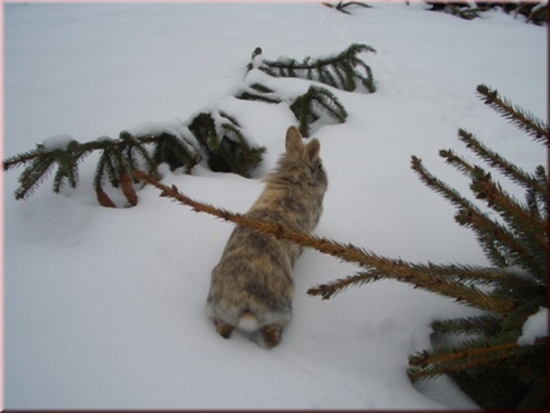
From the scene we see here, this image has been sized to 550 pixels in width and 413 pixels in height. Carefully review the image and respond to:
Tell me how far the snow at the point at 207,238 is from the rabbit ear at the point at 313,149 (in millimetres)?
572

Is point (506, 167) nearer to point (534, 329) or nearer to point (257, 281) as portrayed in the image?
point (534, 329)

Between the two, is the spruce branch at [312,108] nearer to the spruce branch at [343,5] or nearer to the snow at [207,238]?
the snow at [207,238]

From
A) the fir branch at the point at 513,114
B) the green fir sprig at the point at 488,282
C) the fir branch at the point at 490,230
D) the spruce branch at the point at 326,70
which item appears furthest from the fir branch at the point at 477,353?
the spruce branch at the point at 326,70

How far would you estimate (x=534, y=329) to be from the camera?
109cm

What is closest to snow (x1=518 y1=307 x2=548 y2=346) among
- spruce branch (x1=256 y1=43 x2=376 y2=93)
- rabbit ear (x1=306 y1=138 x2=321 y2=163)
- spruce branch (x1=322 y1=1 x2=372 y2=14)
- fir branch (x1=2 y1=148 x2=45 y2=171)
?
rabbit ear (x1=306 y1=138 x2=321 y2=163)

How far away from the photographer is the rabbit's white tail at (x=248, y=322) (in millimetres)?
1778

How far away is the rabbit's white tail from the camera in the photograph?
1.78 metres

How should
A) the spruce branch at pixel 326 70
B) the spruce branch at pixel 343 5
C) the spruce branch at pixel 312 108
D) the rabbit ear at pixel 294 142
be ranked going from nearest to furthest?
the rabbit ear at pixel 294 142, the spruce branch at pixel 312 108, the spruce branch at pixel 326 70, the spruce branch at pixel 343 5

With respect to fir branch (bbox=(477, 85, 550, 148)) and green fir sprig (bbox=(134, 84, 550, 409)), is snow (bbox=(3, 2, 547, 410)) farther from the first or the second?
fir branch (bbox=(477, 85, 550, 148))

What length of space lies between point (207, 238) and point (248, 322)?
95 cm

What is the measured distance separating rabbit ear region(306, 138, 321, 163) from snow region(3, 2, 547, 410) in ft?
1.88

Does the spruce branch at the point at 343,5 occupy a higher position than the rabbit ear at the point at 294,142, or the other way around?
the spruce branch at the point at 343,5

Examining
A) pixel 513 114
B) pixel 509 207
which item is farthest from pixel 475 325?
pixel 513 114

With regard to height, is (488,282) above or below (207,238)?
above
